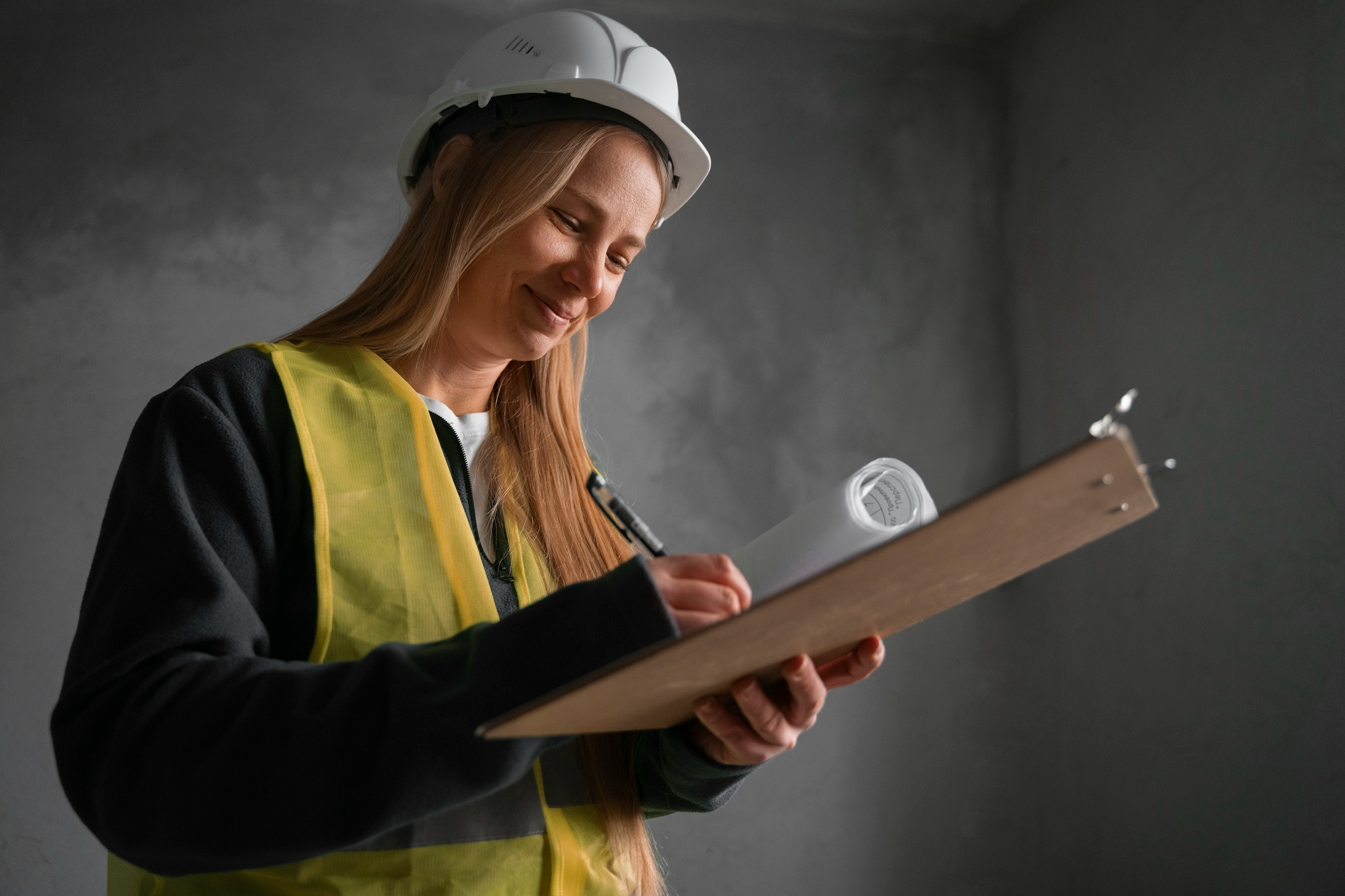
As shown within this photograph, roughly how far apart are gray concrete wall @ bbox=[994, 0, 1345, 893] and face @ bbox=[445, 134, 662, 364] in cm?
138

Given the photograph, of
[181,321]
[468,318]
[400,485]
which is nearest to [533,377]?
[468,318]

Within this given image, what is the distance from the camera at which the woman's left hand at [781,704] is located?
749mm

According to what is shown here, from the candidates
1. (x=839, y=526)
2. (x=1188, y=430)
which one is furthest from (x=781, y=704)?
(x=1188, y=430)

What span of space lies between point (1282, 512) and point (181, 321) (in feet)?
7.35

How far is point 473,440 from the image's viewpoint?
1.16 m

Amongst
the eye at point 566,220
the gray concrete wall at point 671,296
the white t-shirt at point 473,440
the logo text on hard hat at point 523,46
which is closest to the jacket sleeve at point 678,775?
the white t-shirt at point 473,440

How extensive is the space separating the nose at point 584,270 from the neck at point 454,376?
15 cm

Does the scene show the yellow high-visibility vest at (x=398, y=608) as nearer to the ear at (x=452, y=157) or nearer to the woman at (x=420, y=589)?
the woman at (x=420, y=589)

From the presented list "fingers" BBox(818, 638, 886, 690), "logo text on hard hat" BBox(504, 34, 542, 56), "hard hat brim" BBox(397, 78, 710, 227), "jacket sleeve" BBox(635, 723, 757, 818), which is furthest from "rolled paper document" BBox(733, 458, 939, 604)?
"logo text on hard hat" BBox(504, 34, 542, 56)

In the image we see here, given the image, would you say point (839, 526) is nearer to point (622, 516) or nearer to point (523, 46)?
point (622, 516)

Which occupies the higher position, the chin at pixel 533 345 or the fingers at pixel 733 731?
the chin at pixel 533 345

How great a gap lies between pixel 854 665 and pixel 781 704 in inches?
2.9

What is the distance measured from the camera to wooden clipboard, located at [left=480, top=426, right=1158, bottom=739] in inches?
20.2

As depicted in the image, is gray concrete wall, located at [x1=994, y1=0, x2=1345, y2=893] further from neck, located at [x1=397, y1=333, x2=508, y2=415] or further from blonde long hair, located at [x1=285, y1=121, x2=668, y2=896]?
neck, located at [x1=397, y1=333, x2=508, y2=415]
